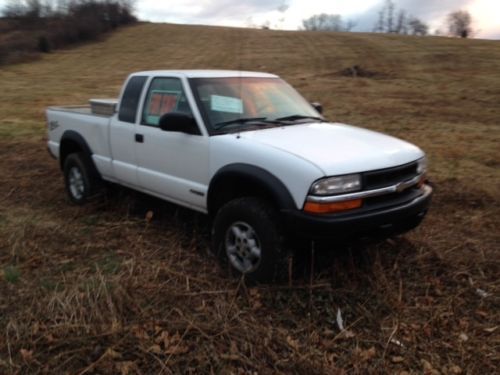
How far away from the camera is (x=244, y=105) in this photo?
15.3 feet

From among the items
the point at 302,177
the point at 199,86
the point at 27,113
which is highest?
the point at 199,86

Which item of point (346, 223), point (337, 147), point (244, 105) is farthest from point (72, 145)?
point (346, 223)

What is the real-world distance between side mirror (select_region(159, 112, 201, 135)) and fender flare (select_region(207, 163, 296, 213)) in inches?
19.5

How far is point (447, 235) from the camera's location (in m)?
5.05

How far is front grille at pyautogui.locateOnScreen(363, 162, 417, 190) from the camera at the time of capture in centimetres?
370

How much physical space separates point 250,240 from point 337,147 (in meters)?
0.99

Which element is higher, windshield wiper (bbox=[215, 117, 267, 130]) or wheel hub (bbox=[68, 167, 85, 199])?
windshield wiper (bbox=[215, 117, 267, 130])

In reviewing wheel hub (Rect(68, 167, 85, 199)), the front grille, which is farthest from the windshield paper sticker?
wheel hub (Rect(68, 167, 85, 199))

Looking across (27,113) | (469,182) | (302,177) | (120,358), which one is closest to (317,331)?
(302,177)

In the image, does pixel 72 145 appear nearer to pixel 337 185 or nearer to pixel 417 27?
pixel 337 185

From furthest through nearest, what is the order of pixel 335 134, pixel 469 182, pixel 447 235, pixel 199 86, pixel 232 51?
pixel 232 51, pixel 469 182, pixel 447 235, pixel 199 86, pixel 335 134

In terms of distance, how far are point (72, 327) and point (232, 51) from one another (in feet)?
110

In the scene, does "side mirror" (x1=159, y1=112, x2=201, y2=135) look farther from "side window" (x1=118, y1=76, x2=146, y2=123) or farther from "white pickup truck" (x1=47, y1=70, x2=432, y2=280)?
"side window" (x1=118, y1=76, x2=146, y2=123)

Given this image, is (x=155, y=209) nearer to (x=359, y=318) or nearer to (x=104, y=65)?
(x=359, y=318)
